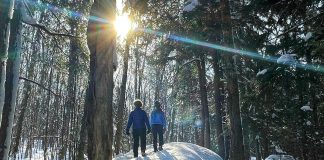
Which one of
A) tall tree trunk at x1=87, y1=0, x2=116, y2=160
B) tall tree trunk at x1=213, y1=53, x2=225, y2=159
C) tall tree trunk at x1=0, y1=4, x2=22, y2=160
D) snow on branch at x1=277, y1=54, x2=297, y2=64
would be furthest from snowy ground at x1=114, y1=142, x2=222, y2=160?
tall tree trunk at x1=87, y1=0, x2=116, y2=160

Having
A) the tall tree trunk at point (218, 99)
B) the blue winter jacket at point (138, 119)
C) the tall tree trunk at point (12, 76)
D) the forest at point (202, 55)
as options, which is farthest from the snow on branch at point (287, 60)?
the tall tree trunk at point (218, 99)

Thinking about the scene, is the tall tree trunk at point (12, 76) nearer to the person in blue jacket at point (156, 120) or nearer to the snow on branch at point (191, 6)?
the person in blue jacket at point (156, 120)

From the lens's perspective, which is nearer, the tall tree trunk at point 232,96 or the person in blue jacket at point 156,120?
the tall tree trunk at point 232,96

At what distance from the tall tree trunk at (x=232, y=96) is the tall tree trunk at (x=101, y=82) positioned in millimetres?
4860

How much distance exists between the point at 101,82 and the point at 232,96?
5.26 m

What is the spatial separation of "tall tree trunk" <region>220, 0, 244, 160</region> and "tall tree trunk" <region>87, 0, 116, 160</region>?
15.9 feet

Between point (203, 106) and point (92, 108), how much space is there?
13.9m

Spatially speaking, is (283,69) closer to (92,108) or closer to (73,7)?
(92,108)

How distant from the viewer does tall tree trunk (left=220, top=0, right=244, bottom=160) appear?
30.9 feet

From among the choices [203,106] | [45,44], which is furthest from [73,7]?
[203,106]

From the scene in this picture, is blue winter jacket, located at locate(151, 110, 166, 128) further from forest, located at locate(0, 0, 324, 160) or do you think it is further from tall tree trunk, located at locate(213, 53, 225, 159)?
tall tree trunk, located at locate(213, 53, 225, 159)

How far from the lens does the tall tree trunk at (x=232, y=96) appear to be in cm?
941

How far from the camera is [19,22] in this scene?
29.0ft

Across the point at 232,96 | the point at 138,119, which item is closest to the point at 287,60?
the point at 232,96
